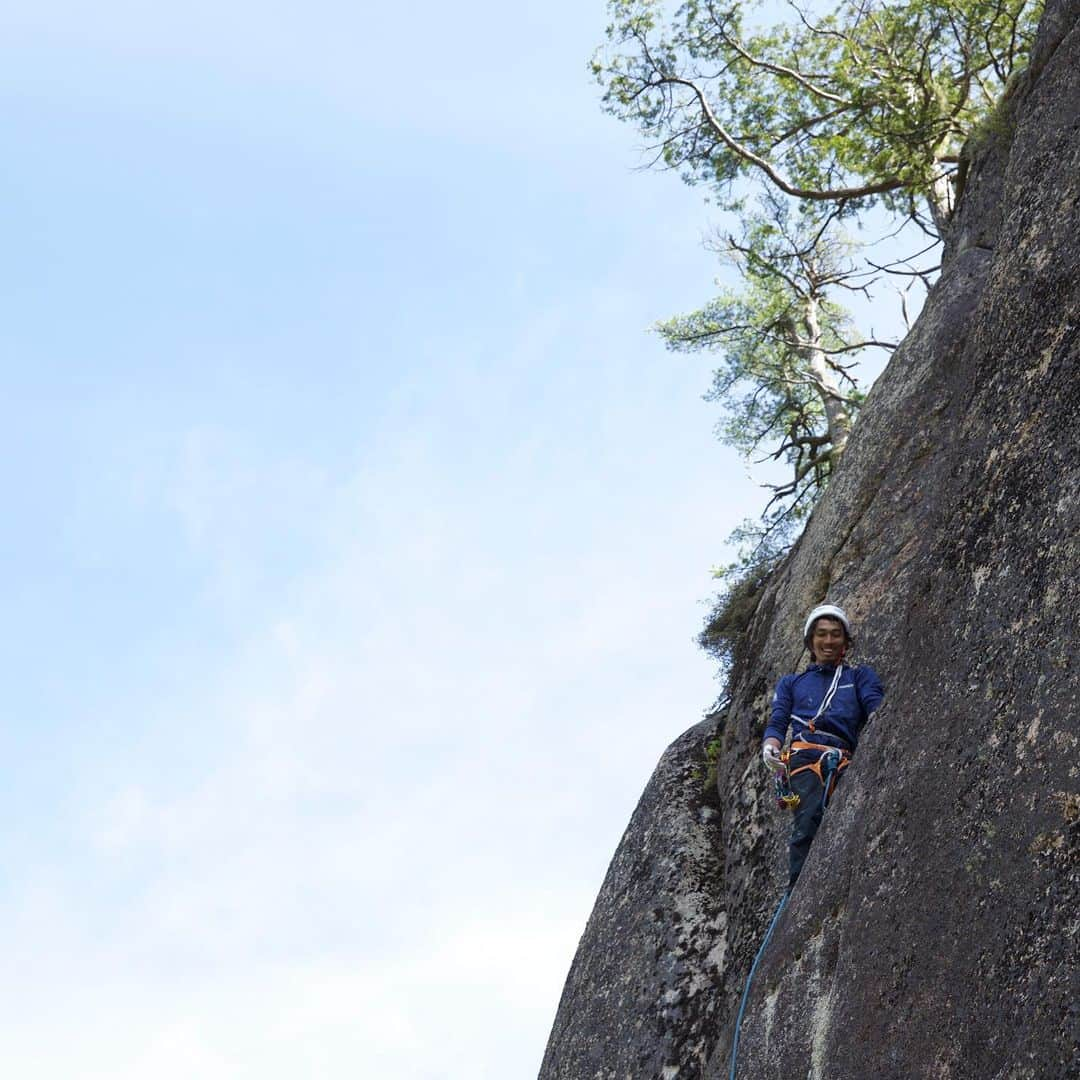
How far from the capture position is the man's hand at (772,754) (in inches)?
337

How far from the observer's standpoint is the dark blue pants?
844cm

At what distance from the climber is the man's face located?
105mm

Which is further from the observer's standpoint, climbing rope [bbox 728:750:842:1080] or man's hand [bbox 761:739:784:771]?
man's hand [bbox 761:739:784:771]

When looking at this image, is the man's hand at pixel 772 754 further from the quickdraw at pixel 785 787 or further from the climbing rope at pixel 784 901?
the climbing rope at pixel 784 901

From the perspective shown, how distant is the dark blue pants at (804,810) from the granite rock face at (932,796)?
0.63 metres

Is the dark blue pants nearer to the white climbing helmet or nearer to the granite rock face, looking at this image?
the granite rock face

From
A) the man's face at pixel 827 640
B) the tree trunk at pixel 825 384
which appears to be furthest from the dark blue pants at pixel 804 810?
the tree trunk at pixel 825 384

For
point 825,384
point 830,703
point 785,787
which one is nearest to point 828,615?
point 830,703

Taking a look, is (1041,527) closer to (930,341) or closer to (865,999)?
(865,999)

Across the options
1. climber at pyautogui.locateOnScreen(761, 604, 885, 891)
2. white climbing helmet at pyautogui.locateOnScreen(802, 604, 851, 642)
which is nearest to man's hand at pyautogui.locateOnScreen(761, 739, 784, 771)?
climber at pyautogui.locateOnScreen(761, 604, 885, 891)

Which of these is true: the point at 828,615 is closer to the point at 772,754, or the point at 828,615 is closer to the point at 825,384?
the point at 772,754

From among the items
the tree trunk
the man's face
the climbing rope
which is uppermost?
the tree trunk

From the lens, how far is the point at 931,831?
20.6 ft

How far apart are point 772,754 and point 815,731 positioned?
1.08 feet
